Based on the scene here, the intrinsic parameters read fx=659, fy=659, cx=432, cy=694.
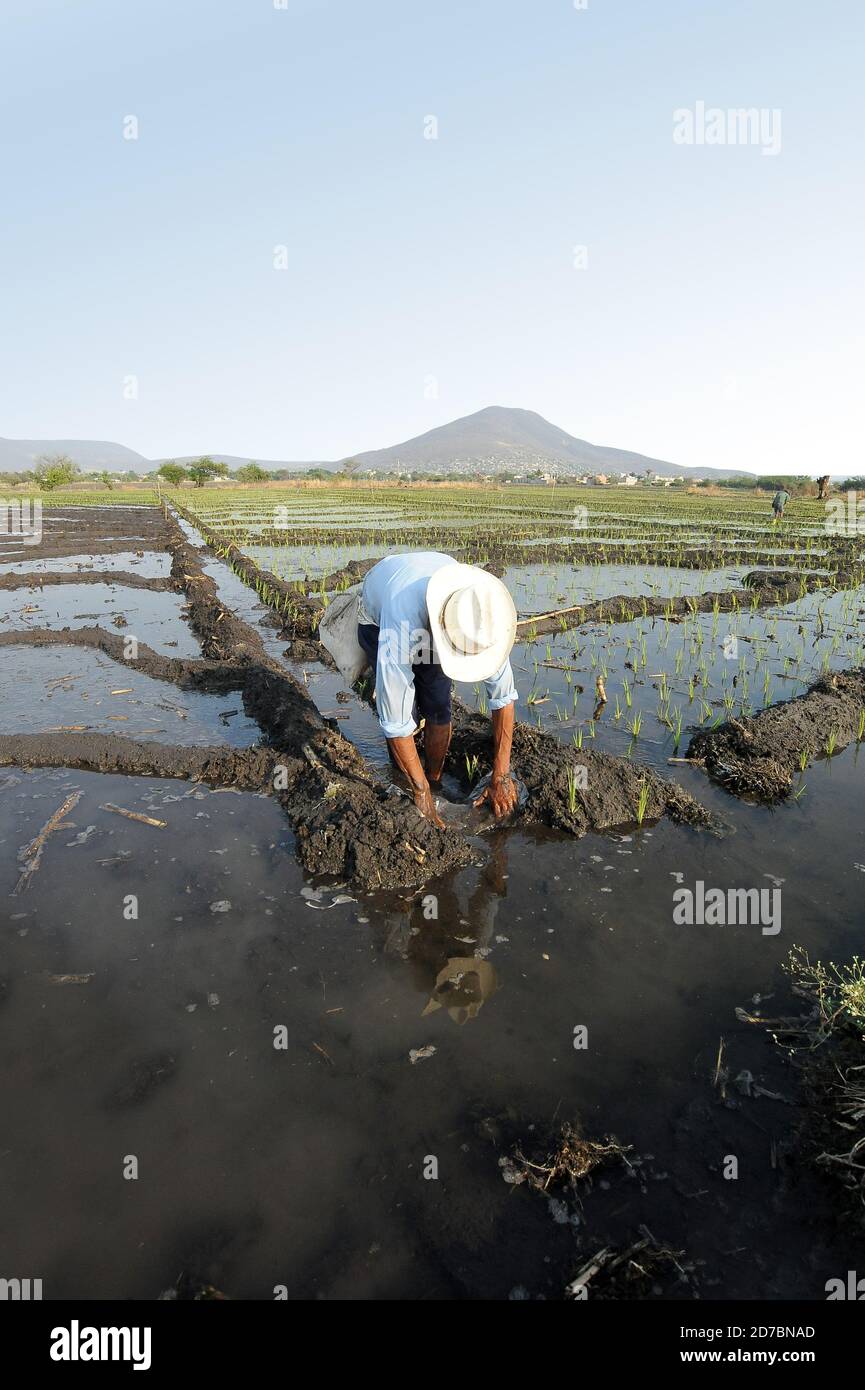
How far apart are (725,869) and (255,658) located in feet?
16.8

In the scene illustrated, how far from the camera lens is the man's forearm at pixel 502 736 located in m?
3.71

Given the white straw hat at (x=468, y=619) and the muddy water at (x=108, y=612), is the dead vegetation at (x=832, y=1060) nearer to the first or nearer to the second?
the white straw hat at (x=468, y=619)

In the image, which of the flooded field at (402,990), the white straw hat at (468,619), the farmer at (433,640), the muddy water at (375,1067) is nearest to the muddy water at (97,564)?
the flooded field at (402,990)

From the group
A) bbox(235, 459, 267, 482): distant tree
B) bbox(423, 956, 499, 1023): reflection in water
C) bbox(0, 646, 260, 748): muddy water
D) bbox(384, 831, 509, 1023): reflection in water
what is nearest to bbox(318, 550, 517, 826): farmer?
bbox(384, 831, 509, 1023): reflection in water

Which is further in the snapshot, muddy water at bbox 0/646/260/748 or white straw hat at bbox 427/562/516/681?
muddy water at bbox 0/646/260/748

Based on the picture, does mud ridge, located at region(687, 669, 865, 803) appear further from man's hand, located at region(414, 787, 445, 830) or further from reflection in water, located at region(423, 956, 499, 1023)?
reflection in water, located at region(423, 956, 499, 1023)

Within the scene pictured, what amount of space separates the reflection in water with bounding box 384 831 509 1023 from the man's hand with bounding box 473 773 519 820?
41 centimetres

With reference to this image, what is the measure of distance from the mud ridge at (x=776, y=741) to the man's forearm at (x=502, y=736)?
71.8 inches

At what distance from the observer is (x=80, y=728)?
18.3 ft

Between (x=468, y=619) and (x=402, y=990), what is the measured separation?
5.48ft

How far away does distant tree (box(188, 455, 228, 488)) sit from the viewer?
5781cm

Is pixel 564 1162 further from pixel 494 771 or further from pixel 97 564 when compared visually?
pixel 97 564

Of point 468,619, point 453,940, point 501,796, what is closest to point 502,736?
point 501,796
